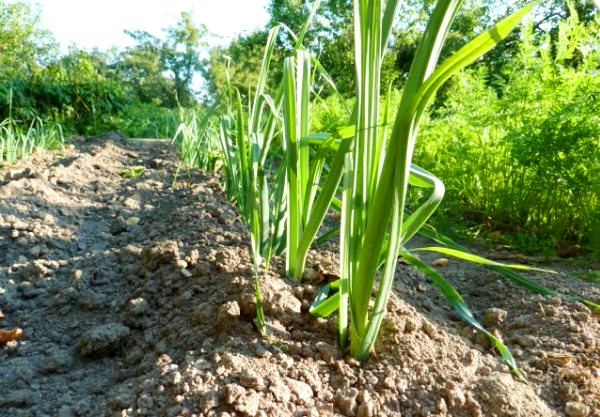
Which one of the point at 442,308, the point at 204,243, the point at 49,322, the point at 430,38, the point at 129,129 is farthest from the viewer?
the point at 129,129

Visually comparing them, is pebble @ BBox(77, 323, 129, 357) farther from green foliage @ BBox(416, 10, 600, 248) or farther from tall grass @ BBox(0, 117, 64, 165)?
tall grass @ BBox(0, 117, 64, 165)

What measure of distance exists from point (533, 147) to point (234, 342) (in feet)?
5.79

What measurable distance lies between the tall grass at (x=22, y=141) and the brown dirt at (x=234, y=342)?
88.7 inches

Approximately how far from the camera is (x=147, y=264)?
1.85 metres

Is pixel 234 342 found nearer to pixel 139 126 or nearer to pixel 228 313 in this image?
pixel 228 313

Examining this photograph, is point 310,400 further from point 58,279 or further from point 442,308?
point 58,279

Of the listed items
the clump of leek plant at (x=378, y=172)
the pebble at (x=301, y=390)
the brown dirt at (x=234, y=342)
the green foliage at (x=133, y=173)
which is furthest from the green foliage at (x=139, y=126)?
the pebble at (x=301, y=390)

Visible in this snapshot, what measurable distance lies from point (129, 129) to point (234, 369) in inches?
332

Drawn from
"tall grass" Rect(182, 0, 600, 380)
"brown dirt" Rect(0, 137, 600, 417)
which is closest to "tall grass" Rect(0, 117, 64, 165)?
"brown dirt" Rect(0, 137, 600, 417)

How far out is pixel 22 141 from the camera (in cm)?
504

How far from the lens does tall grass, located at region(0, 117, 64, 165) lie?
4277 millimetres

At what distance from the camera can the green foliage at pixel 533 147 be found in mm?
2404

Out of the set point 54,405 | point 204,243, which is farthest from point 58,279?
point 54,405

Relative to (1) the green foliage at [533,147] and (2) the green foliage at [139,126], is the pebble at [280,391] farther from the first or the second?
(2) the green foliage at [139,126]
